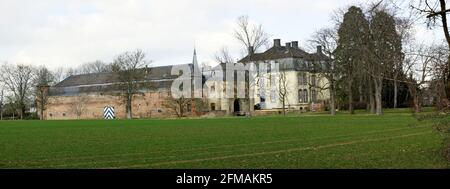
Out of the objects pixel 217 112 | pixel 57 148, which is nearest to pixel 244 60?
pixel 217 112

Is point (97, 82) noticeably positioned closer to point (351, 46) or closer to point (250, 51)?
point (250, 51)

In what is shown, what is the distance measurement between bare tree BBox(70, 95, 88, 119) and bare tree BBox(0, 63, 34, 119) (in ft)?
28.2

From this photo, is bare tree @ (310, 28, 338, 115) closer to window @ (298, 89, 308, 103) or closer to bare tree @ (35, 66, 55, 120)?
window @ (298, 89, 308, 103)

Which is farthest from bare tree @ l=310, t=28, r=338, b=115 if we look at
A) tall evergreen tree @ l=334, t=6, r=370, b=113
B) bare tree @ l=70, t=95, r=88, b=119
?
bare tree @ l=70, t=95, r=88, b=119

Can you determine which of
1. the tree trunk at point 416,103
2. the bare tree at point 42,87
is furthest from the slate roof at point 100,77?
the tree trunk at point 416,103

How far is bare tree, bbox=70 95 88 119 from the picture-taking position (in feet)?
349

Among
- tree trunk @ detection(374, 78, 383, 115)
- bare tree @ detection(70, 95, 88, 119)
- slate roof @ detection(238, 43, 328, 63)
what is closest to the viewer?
tree trunk @ detection(374, 78, 383, 115)

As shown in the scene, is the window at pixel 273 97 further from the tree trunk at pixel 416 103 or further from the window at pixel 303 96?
the tree trunk at pixel 416 103

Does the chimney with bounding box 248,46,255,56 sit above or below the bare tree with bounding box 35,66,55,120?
above

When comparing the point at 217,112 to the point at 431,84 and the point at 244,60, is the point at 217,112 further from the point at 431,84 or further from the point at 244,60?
the point at 431,84

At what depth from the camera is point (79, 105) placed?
10662cm

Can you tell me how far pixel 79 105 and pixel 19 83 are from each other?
11.2 meters

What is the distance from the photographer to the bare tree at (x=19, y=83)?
3999 inches
